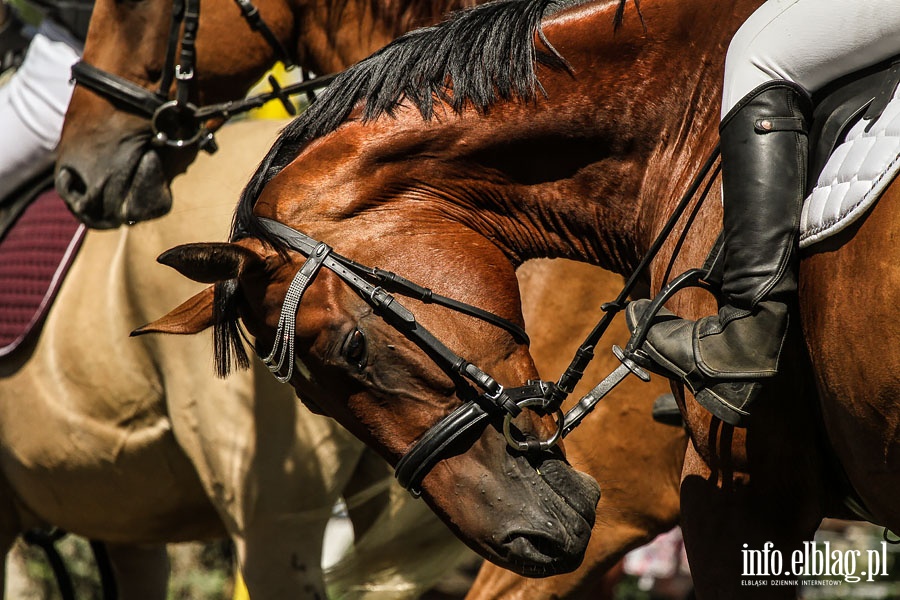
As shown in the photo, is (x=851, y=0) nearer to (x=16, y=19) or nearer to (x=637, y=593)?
(x=16, y=19)

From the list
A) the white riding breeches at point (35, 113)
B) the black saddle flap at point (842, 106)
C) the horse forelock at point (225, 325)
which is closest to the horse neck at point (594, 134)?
the black saddle flap at point (842, 106)

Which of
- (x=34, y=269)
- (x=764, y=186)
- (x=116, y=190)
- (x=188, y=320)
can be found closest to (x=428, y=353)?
(x=188, y=320)

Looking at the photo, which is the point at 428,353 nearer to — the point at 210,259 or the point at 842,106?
the point at 210,259

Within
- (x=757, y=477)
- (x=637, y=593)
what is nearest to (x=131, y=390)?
(x=757, y=477)

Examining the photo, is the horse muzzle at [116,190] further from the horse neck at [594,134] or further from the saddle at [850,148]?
the saddle at [850,148]

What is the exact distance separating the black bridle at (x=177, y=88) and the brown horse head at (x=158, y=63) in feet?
0.05

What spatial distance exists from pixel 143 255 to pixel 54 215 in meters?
0.64

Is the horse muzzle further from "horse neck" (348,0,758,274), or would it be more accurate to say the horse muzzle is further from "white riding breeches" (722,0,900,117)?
"white riding breeches" (722,0,900,117)

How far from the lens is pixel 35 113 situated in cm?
415

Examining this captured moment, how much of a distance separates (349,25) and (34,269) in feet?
4.66

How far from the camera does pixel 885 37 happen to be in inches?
77.5

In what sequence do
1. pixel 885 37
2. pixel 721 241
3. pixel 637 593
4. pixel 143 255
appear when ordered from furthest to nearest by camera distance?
pixel 637 593 → pixel 143 255 → pixel 721 241 → pixel 885 37

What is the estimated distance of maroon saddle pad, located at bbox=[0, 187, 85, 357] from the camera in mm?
3871

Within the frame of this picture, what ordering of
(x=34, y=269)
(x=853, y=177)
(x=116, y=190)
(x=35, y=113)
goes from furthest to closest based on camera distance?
(x=35, y=113) < (x=34, y=269) < (x=116, y=190) < (x=853, y=177)
